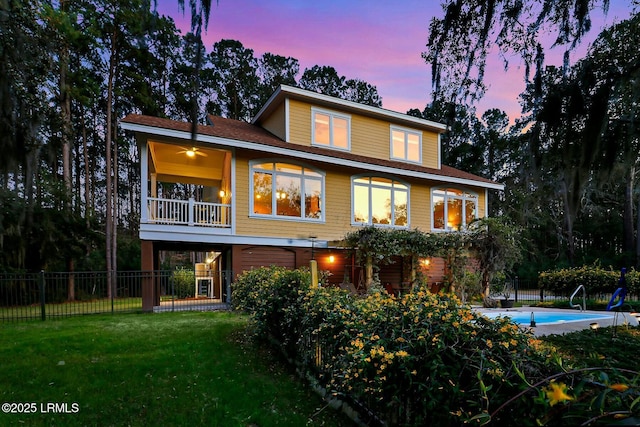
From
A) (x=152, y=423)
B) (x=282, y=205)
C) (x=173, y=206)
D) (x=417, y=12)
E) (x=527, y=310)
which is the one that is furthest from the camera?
(x=282, y=205)

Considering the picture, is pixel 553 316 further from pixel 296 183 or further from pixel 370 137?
pixel 296 183

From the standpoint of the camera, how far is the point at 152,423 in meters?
3.62

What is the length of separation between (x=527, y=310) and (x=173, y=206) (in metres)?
11.8

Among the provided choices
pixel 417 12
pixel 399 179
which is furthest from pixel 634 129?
pixel 399 179

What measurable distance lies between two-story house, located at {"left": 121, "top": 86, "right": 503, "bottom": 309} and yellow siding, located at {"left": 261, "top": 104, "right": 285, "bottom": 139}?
0.16 feet

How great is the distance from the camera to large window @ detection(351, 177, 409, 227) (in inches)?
551

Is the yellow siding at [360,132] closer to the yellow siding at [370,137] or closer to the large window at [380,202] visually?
the yellow siding at [370,137]

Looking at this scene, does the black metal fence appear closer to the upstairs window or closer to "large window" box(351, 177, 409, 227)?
"large window" box(351, 177, 409, 227)

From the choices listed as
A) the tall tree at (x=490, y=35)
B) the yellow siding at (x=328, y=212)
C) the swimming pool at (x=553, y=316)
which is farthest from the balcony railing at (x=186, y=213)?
the tall tree at (x=490, y=35)

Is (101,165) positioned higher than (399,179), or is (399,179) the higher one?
(101,165)

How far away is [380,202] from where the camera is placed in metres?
14.4

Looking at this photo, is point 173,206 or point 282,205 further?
point 282,205

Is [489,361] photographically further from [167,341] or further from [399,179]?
[399,179]

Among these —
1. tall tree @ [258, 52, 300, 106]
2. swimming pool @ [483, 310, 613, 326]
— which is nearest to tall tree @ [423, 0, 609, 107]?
swimming pool @ [483, 310, 613, 326]
